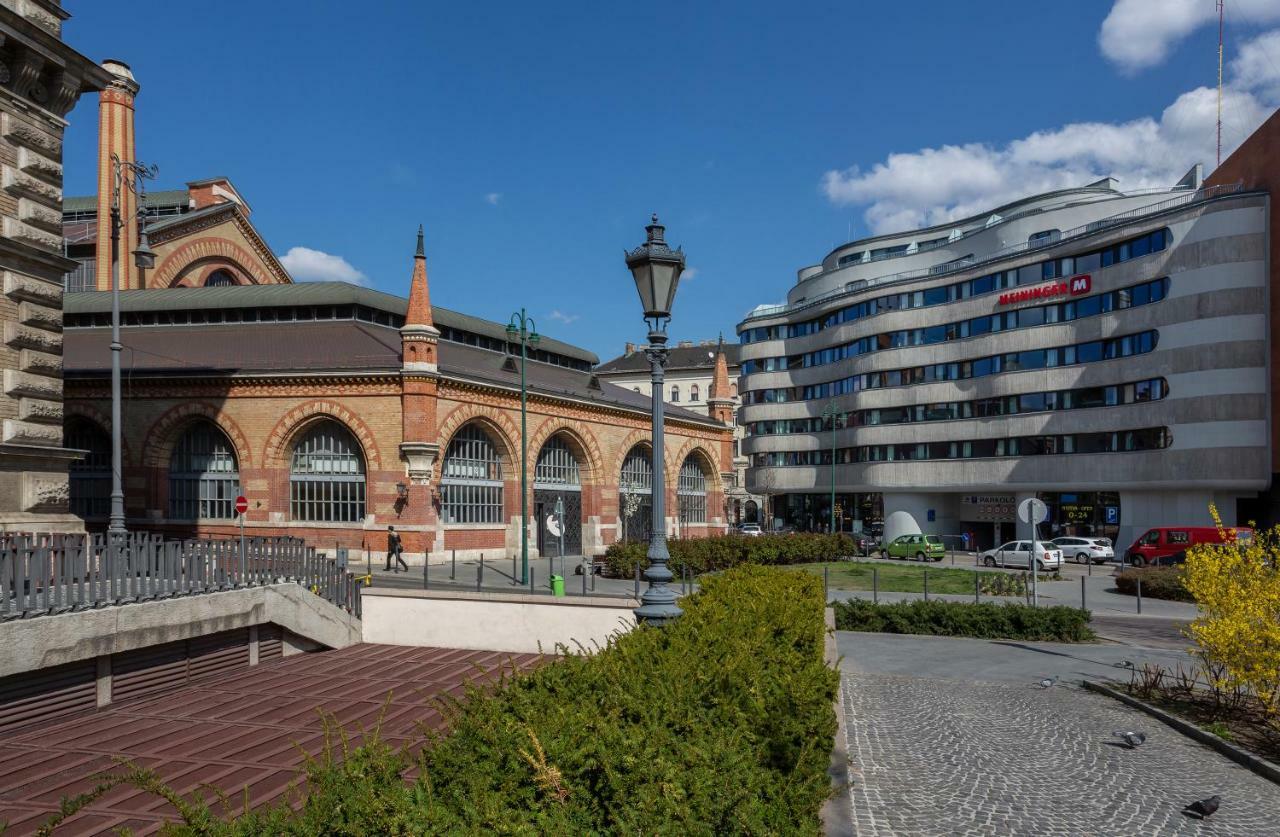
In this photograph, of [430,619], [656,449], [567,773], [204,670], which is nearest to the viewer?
[567,773]

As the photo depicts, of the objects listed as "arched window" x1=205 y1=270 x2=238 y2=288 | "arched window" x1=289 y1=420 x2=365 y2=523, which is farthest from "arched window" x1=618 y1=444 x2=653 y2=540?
"arched window" x1=205 y1=270 x2=238 y2=288

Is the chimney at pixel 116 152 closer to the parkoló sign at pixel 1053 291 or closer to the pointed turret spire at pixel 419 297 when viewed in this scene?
the pointed turret spire at pixel 419 297

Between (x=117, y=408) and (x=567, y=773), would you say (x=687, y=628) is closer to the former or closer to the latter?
(x=567, y=773)

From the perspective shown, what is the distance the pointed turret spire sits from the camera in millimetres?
31766

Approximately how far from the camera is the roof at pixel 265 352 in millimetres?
32719

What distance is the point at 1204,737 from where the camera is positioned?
9.82 meters

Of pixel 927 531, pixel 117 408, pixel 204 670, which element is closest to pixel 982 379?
pixel 927 531

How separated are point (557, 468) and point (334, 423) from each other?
11.3 metres

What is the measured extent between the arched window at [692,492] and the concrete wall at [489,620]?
117 ft

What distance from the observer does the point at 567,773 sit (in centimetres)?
383

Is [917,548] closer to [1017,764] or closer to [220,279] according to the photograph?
[1017,764]

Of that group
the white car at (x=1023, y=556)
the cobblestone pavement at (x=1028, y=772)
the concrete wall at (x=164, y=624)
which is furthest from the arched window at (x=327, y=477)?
the white car at (x=1023, y=556)

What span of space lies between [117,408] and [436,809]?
21.1m

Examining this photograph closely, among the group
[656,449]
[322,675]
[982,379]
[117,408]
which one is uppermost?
[982,379]
